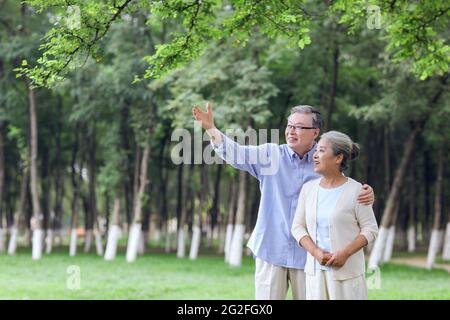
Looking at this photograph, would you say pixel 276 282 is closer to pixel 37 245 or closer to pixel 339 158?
pixel 339 158

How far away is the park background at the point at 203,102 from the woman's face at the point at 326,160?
325 centimetres

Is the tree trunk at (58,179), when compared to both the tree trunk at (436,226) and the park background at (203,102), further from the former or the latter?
the tree trunk at (436,226)

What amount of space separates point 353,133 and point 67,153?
47.2 ft

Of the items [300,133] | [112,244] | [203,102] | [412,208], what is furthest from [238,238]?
[300,133]

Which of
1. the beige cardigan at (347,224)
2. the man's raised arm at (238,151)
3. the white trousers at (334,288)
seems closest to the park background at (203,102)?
the man's raised arm at (238,151)

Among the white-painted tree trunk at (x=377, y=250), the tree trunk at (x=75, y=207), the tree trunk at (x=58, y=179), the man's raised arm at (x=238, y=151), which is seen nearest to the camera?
the man's raised arm at (x=238, y=151)

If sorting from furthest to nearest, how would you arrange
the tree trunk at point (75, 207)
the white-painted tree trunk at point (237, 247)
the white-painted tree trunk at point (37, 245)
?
1. the tree trunk at point (75, 207)
2. the white-painted tree trunk at point (37, 245)
3. the white-painted tree trunk at point (237, 247)

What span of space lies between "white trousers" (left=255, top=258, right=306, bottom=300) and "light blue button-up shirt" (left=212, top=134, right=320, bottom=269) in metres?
0.05

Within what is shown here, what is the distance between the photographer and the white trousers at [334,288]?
4527mm

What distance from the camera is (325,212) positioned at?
4527mm

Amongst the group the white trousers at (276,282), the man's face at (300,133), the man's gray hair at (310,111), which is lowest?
the white trousers at (276,282)

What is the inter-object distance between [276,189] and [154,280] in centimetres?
1402
